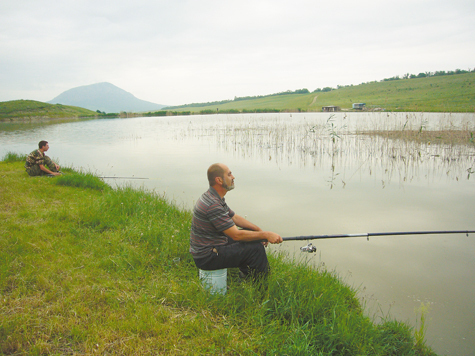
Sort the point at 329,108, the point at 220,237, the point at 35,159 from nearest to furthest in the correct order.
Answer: the point at 220,237, the point at 35,159, the point at 329,108

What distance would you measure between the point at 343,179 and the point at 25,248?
9.29 metres

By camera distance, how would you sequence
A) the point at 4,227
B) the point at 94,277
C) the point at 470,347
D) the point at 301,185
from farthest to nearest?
the point at 301,185 < the point at 4,227 < the point at 94,277 < the point at 470,347

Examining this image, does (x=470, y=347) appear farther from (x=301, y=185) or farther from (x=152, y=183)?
(x=152, y=183)

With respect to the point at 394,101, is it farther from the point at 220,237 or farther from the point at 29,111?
the point at 29,111

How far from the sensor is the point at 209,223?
3521 mm

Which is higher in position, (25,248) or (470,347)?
(25,248)

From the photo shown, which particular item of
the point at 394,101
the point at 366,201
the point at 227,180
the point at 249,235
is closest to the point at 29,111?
the point at 366,201

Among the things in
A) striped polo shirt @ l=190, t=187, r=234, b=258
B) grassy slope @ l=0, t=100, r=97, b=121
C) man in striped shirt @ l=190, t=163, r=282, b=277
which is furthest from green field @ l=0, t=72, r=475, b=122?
striped polo shirt @ l=190, t=187, r=234, b=258

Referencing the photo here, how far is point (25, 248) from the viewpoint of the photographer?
14.5 ft

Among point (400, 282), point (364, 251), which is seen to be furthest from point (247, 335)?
point (364, 251)

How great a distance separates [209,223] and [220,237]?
0.84 ft

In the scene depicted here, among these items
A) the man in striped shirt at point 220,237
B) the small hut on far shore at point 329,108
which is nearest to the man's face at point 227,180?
the man in striped shirt at point 220,237

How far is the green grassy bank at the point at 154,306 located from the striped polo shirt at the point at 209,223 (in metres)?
0.44

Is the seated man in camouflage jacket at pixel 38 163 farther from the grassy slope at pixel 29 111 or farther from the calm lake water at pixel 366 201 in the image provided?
the grassy slope at pixel 29 111
